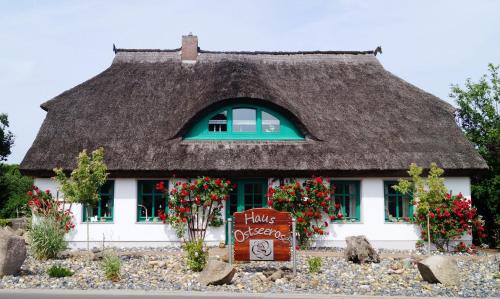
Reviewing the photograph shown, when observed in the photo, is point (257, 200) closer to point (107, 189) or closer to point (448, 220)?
point (107, 189)

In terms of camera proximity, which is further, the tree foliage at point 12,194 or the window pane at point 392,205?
the tree foliage at point 12,194

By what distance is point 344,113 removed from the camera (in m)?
16.8

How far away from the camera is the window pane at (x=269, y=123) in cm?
1594

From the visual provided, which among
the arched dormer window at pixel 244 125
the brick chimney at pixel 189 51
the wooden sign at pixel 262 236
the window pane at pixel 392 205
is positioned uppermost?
the brick chimney at pixel 189 51

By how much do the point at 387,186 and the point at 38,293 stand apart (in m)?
11.1

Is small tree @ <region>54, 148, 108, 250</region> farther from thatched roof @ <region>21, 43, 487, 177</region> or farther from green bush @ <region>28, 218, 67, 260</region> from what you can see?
thatched roof @ <region>21, 43, 487, 177</region>

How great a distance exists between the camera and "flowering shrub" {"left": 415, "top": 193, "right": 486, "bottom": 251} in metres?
14.4

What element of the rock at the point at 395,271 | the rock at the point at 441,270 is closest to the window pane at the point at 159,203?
the rock at the point at 395,271

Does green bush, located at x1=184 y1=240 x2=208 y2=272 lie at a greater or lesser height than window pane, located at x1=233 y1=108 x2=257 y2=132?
lesser

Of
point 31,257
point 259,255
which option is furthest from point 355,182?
point 31,257

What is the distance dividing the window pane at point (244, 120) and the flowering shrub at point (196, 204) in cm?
214

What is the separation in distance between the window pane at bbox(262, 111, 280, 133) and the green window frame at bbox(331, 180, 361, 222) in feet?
8.78

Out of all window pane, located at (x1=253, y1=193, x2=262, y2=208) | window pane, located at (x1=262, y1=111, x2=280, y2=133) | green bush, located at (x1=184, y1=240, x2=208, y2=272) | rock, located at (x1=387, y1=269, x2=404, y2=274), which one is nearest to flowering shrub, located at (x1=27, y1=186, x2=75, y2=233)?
green bush, located at (x1=184, y1=240, x2=208, y2=272)

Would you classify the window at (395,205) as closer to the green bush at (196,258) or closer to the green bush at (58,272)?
the green bush at (196,258)
